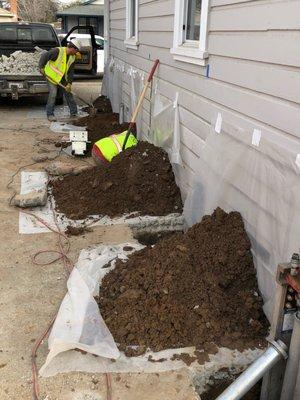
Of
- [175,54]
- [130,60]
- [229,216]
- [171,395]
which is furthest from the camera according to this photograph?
[130,60]

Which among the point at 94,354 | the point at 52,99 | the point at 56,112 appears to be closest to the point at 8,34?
the point at 56,112

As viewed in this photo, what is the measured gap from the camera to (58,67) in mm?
10102

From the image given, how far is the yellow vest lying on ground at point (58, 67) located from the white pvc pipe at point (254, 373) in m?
9.04

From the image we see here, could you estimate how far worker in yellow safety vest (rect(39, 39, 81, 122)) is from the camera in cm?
985

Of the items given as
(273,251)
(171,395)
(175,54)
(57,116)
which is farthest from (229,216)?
(57,116)

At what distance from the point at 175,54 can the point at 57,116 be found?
654 cm

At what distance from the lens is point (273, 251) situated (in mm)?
2998

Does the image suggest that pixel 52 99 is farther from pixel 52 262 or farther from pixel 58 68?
pixel 52 262

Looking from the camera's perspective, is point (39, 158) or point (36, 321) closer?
point (36, 321)

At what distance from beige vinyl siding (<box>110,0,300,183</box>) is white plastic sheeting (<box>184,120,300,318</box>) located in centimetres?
10

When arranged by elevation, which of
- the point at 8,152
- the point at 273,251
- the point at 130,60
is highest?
the point at 130,60

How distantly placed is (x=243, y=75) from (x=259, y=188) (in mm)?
900

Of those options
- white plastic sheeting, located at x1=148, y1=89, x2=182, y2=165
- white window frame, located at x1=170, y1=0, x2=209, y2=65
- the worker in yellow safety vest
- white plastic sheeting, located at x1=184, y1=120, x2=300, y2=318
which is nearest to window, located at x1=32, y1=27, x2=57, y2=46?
the worker in yellow safety vest

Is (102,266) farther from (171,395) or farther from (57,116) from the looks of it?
(57,116)
